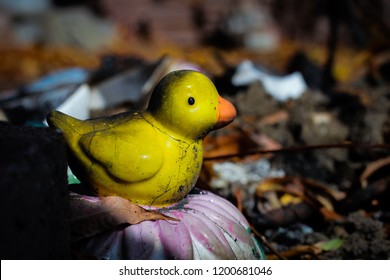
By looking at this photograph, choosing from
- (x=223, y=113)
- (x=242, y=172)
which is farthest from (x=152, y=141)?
(x=242, y=172)

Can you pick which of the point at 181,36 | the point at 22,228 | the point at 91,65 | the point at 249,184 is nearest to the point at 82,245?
the point at 22,228

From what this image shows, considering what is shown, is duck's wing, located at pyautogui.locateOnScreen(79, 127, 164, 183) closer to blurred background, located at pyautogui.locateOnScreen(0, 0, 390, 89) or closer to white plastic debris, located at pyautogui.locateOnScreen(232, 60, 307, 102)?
white plastic debris, located at pyautogui.locateOnScreen(232, 60, 307, 102)

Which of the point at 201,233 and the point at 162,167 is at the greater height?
the point at 162,167

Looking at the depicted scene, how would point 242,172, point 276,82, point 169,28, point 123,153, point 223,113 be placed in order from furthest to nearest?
point 169,28
point 276,82
point 242,172
point 223,113
point 123,153

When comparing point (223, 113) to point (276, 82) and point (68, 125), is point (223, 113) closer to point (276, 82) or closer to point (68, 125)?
point (68, 125)

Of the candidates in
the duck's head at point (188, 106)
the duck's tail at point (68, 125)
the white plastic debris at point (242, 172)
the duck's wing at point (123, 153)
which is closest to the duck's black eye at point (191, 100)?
the duck's head at point (188, 106)

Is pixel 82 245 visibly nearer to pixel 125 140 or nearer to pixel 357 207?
pixel 125 140

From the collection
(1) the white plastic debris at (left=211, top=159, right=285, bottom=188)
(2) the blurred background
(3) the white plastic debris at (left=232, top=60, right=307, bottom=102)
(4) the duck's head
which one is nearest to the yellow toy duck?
(4) the duck's head

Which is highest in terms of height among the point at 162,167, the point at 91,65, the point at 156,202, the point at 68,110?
the point at 162,167
